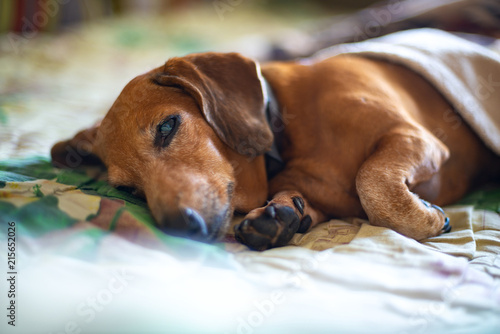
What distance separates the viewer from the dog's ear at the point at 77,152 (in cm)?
178

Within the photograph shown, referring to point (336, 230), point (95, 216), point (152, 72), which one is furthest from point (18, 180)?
point (336, 230)

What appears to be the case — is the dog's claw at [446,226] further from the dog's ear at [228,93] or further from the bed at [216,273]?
the dog's ear at [228,93]

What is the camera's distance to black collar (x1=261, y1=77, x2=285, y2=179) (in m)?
1.74

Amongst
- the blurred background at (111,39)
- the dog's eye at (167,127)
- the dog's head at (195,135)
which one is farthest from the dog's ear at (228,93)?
the blurred background at (111,39)

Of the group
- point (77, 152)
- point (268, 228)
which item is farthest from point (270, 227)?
point (77, 152)

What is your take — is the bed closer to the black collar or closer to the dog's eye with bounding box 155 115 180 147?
the dog's eye with bounding box 155 115 180 147

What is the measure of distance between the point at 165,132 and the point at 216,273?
25.2 inches

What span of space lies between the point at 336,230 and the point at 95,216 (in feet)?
2.74

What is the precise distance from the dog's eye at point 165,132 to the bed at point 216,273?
239 mm

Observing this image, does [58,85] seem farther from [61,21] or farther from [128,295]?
[128,295]

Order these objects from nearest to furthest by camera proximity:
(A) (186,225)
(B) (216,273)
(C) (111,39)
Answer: (B) (216,273), (A) (186,225), (C) (111,39)

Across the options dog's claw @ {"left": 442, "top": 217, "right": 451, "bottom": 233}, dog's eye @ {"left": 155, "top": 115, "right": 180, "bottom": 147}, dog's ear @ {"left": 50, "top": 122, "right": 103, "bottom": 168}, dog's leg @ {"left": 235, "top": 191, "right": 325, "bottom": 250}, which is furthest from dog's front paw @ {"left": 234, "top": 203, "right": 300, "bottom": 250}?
dog's ear @ {"left": 50, "top": 122, "right": 103, "bottom": 168}

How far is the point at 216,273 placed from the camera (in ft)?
3.61

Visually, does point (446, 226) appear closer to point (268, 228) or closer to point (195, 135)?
point (268, 228)
